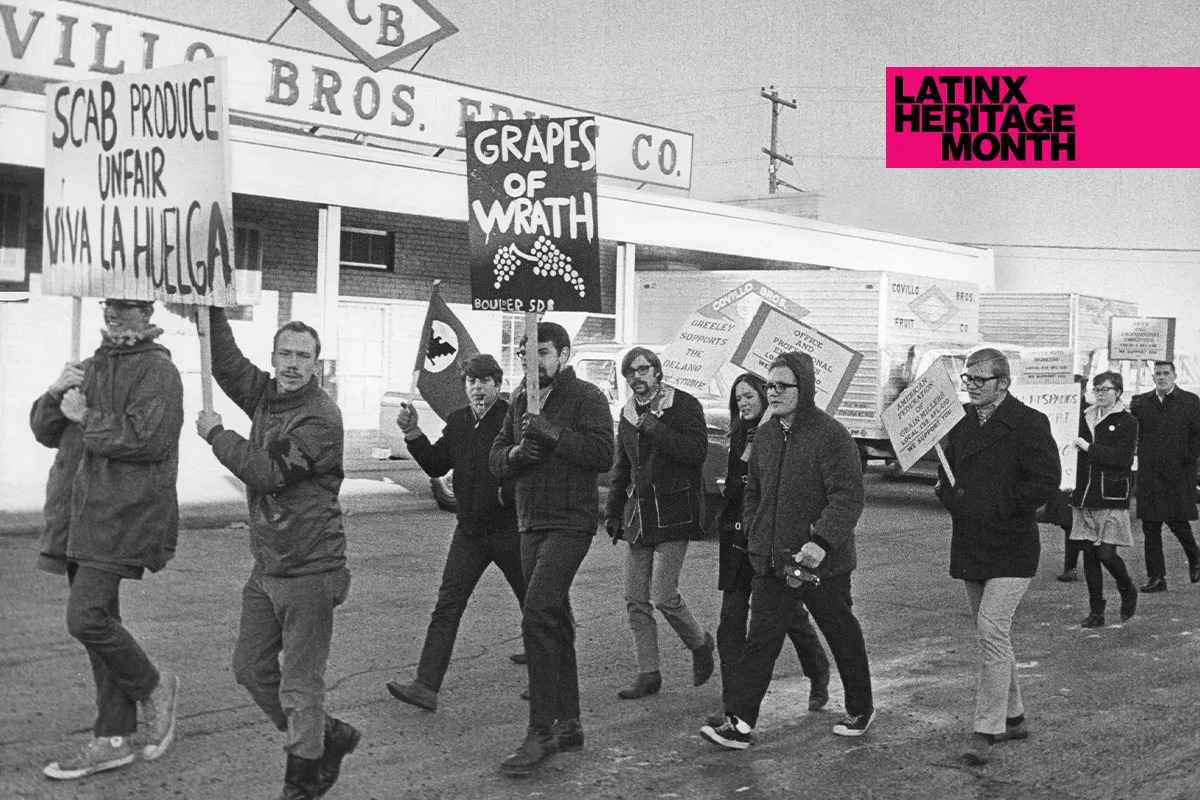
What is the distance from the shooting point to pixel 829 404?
7.91 meters

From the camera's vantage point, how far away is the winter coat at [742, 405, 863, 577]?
20.1ft

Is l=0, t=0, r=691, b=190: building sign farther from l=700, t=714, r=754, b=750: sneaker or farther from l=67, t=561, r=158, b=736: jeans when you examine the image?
l=67, t=561, r=158, b=736: jeans

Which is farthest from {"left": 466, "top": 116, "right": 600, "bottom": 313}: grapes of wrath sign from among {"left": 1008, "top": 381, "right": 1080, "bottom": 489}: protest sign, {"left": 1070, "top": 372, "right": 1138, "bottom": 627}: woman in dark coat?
{"left": 1008, "top": 381, "right": 1080, "bottom": 489}: protest sign

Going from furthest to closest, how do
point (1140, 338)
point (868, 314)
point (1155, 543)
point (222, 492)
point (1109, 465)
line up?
1. point (868, 314)
2. point (1140, 338)
3. point (222, 492)
4. point (1155, 543)
5. point (1109, 465)

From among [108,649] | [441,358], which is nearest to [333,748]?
[108,649]

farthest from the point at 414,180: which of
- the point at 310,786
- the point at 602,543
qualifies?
the point at 310,786

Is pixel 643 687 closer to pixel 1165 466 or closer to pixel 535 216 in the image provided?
pixel 535 216

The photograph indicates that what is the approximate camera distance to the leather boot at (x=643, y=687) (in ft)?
23.3

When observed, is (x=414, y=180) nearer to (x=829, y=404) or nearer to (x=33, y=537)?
(x=33, y=537)

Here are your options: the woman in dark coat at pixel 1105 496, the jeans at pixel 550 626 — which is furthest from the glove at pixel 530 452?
the woman in dark coat at pixel 1105 496

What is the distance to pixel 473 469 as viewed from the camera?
6.75 meters

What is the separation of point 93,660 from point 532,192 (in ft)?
9.45

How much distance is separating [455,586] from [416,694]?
54cm

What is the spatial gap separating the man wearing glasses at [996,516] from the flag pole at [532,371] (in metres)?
1.95
